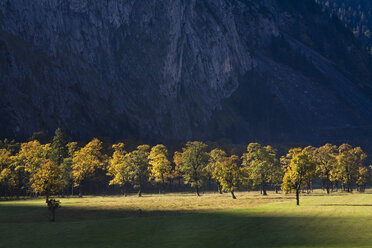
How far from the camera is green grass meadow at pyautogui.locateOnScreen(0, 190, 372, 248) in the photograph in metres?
51.2

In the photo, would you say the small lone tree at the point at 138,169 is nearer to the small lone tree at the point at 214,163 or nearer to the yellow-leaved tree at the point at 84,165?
the yellow-leaved tree at the point at 84,165

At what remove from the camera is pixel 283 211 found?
256 feet

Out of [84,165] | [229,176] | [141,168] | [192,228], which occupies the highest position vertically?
[84,165]

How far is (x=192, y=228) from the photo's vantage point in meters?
61.4

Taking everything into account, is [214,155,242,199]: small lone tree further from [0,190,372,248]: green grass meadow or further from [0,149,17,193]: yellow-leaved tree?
[0,149,17,193]: yellow-leaved tree

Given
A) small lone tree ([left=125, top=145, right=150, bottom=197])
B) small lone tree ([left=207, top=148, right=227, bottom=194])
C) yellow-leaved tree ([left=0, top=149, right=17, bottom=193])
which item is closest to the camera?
yellow-leaved tree ([left=0, top=149, right=17, bottom=193])

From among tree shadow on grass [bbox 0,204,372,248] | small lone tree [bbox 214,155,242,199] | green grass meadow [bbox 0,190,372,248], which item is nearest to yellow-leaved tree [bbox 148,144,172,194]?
small lone tree [bbox 214,155,242,199]

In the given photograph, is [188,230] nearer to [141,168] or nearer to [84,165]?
[141,168]

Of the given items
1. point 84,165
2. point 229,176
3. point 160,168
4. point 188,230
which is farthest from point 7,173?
point 188,230

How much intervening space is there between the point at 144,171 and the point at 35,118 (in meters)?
86.7

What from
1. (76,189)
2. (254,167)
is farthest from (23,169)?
(254,167)

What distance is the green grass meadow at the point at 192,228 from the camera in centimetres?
5116

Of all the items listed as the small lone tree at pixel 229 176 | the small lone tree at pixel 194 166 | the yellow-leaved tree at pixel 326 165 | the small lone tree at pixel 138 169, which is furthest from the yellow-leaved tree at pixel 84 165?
the yellow-leaved tree at pixel 326 165

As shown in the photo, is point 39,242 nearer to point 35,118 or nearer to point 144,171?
point 144,171
